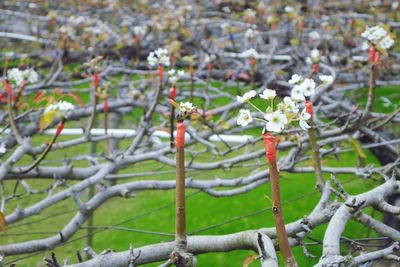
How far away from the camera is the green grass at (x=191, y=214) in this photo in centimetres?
206

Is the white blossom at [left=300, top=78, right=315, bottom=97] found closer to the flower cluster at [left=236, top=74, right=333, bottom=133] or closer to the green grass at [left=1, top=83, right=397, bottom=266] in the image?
the flower cluster at [left=236, top=74, right=333, bottom=133]

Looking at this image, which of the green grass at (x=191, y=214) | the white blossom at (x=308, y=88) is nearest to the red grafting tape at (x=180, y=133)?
the white blossom at (x=308, y=88)

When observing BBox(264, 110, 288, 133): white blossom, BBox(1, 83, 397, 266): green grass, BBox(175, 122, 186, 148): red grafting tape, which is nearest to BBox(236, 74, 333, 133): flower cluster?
BBox(264, 110, 288, 133): white blossom

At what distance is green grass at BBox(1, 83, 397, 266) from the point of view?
2061mm

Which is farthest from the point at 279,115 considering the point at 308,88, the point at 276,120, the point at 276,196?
the point at 308,88

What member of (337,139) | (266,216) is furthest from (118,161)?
(337,139)

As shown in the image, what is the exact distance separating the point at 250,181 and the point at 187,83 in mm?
1863

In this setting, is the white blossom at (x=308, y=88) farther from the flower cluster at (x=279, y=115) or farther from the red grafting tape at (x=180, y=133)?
the red grafting tape at (x=180, y=133)

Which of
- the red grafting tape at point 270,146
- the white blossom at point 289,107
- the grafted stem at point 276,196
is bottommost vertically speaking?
the grafted stem at point 276,196

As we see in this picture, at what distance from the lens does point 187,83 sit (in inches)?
151

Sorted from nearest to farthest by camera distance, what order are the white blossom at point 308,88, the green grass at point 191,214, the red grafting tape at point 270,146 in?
the red grafting tape at point 270,146
the white blossom at point 308,88
the green grass at point 191,214

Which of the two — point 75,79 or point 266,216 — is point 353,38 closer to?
point 75,79

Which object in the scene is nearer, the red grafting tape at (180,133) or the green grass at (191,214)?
the red grafting tape at (180,133)

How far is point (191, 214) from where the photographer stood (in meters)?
2.46
